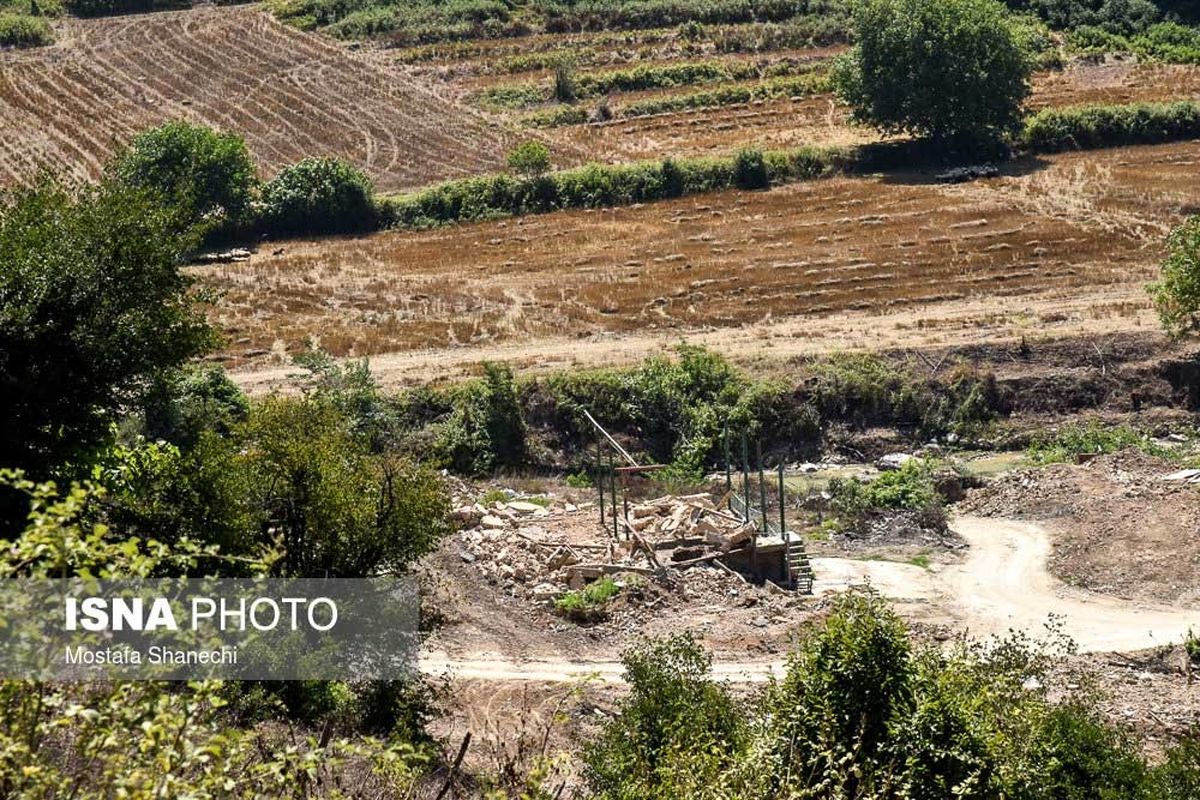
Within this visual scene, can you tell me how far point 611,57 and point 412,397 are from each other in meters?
53.0

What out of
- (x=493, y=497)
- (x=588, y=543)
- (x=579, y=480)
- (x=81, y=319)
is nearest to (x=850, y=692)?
(x=81, y=319)

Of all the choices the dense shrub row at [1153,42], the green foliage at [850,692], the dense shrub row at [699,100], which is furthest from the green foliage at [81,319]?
the dense shrub row at [1153,42]

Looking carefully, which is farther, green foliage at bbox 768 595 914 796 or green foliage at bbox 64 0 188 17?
green foliage at bbox 64 0 188 17

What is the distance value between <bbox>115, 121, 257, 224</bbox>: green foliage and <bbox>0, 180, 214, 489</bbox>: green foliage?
127 ft

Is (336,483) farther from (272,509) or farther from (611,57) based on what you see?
(611,57)

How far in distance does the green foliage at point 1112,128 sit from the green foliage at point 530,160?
2551 centimetres

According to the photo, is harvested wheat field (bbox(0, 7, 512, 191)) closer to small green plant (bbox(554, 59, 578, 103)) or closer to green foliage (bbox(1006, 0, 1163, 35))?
small green plant (bbox(554, 59, 578, 103))

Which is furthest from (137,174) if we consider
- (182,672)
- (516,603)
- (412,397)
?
(182,672)

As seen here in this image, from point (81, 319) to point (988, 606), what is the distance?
65.2 ft

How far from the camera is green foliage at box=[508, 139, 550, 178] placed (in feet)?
231

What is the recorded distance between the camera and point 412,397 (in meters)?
45.0

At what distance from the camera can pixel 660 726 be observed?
744 inches

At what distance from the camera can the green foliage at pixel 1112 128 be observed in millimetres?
74188

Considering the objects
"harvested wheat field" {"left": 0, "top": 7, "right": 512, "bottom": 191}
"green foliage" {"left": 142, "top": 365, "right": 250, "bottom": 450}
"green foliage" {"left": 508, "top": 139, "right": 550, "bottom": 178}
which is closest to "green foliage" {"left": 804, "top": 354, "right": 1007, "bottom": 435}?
"green foliage" {"left": 142, "top": 365, "right": 250, "bottom": 450}
